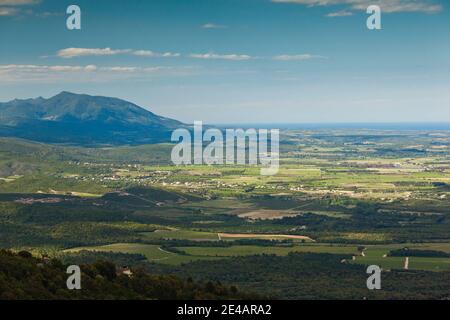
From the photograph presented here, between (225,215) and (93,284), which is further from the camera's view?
(225,215)

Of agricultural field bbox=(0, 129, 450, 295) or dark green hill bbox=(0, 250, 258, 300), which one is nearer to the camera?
dark green hill bbox=(0, 250, 258, 300)

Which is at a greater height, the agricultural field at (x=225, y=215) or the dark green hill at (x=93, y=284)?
the dark green hill at (x=93, y=284)

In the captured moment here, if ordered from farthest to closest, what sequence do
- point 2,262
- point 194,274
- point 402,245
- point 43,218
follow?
1. point 43,218
2. point 402,245
3. point 194,274
4. point 2,262

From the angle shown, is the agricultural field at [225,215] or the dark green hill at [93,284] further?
the agricultural field at [225,215]

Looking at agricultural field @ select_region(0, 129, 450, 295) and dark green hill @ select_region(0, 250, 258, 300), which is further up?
dark green hill @ select_region(0, 250, 258, 300)

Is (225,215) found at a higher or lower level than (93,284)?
lower
